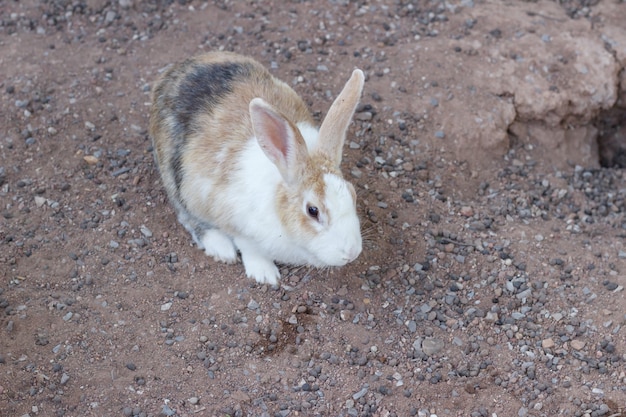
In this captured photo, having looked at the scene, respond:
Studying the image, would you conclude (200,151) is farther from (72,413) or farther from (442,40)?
(442,40)

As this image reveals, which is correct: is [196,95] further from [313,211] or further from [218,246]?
[313,211]

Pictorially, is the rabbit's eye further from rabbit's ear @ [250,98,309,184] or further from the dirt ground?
the dirt ground

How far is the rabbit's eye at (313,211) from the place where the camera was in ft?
16.6

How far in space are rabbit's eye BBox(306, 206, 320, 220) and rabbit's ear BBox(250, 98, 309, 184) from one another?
0.20 metres

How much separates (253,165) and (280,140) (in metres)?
0.43

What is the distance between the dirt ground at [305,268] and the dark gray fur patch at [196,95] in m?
0.64

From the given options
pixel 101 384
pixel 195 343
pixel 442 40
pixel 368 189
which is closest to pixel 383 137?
pixel 368 189

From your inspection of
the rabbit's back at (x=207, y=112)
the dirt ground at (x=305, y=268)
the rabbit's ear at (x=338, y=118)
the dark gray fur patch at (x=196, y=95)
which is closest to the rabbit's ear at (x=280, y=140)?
the rabbit's ear at (x=338, y=118)

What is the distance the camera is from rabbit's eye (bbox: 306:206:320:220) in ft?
16.6

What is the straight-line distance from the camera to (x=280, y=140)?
509 cm

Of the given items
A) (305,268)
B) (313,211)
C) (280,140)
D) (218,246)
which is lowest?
(305,268)

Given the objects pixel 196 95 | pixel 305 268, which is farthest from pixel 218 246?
pixel 196 95

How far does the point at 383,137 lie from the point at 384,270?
134 centimetres

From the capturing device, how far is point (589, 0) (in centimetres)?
802
